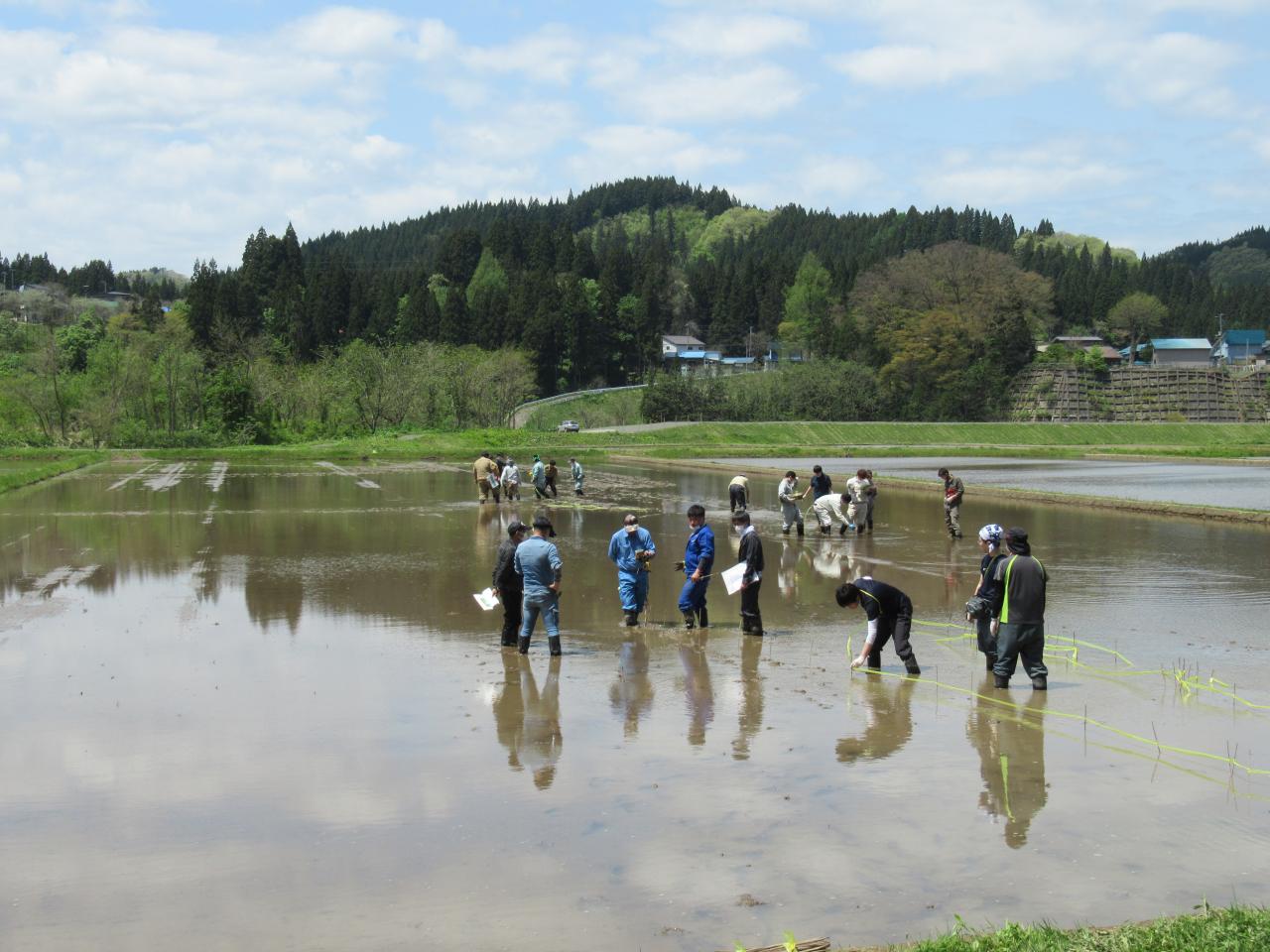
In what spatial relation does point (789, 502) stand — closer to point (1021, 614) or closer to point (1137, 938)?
point (1021, 614)

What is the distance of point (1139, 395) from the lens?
10644 centimetres

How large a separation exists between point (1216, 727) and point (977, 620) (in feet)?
8.04

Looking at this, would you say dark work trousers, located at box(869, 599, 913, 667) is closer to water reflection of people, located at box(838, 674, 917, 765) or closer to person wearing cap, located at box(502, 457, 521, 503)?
water reflection of people, located at box(838, 674, 917, 765)

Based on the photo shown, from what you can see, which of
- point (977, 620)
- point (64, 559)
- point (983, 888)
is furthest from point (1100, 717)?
point (64, 559)

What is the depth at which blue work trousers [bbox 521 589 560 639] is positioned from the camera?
490 inches

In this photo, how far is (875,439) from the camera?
87.9 metres

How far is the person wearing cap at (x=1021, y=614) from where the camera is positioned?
10758 millimetres

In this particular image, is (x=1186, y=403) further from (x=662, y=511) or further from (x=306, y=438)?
(x=662, y=511)

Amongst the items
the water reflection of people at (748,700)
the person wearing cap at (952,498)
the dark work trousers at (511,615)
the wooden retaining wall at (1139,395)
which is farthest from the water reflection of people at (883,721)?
the wooden retaining wall at (1139,395)

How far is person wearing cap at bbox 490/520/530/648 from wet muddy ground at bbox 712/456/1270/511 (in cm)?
2270

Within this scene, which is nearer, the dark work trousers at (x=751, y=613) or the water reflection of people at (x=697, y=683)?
the water reflection of people at (x=697, y=683)

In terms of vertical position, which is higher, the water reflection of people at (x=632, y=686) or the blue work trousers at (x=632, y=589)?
the blue work trousers at (x=632, y=589)

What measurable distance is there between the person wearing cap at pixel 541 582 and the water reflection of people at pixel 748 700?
201cm

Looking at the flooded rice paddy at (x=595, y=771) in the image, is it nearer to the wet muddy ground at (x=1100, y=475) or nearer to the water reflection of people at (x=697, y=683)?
the water reflection of people at (x=697, y=683)
